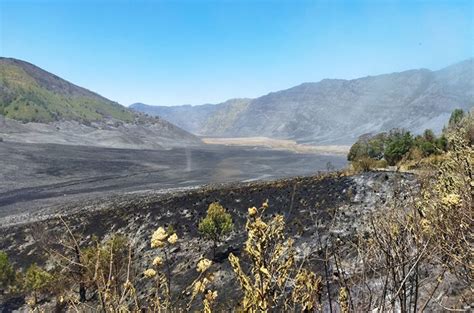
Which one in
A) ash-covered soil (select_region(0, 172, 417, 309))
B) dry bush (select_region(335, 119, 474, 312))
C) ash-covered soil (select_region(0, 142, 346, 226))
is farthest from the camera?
ash-covered soil (select_region(0, 142, 346, 226))

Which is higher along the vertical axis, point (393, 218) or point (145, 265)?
point (393, 218)

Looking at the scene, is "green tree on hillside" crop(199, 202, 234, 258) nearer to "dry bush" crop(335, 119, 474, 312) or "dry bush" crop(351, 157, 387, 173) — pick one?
"dry bush" crop(335, 119, 474, 312)

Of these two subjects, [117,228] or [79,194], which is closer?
[117,228]

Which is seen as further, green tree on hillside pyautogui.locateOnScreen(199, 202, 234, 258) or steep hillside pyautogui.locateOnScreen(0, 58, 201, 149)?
steep hillside pyautogui.locateOnScreen(0, 58, 201, 149)

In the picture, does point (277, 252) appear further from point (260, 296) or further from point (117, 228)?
point (117, 228)

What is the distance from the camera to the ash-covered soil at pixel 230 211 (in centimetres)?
2397

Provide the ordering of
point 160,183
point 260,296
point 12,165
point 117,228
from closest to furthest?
1. point 260,296
2. point 117,228
3. point 160,183
4. point 12,165

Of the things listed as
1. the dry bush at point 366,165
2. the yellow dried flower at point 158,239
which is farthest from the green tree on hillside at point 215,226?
the yellow dried flower at point 158,239

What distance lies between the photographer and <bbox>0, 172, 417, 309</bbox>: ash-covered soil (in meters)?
24.0

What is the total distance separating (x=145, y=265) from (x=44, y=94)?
197 meters

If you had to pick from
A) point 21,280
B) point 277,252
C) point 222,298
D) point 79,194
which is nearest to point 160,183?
point 79,194

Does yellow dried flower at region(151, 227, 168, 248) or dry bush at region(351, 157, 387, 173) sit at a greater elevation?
yellow dried flower at region(151, 227, 168, 248)

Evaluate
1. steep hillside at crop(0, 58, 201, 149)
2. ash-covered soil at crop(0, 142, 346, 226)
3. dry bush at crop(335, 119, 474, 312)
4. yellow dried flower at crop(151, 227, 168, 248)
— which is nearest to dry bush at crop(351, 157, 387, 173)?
ash-covered soil at crop(0, 142, 346, 226)

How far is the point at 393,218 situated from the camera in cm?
562
